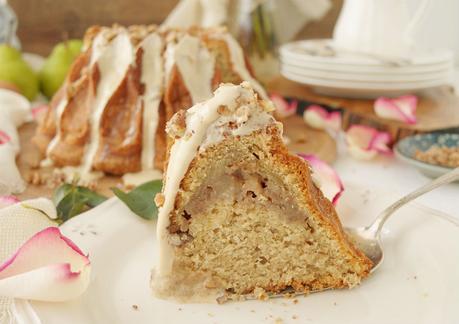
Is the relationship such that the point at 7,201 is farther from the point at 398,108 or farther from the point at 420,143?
the point at 398,108

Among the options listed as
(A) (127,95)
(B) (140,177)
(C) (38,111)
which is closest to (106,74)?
(A) (127,95)

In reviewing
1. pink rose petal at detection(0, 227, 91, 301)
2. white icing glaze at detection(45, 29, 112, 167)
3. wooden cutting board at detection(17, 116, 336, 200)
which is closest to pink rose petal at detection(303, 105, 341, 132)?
wooden cutting board at detection(17, 116, 336, 200)

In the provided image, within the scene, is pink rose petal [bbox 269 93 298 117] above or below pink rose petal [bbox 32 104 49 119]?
above

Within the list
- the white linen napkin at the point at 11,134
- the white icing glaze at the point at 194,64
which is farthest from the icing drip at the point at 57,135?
the white icing glaze at the point at 194,64

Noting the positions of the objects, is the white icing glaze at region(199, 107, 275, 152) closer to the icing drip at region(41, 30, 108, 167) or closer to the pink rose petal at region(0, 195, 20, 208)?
Answer: the pink rose petal at region(0, 195, 20, 208)

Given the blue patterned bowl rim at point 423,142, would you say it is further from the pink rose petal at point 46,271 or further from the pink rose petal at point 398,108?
the pink rose petal at point 46,271

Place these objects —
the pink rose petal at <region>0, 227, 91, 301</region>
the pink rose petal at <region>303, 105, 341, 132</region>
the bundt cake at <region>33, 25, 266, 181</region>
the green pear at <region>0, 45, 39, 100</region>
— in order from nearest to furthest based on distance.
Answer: the pink rose petal at <region>0, 227, 91, 301</region>, the bundt cake at <region>33, 25, 266, 181</region>, the pink rose petal at <region>303, 105, 341, 132</region>, the green pear at <region>0, 45, 39, 100</region>

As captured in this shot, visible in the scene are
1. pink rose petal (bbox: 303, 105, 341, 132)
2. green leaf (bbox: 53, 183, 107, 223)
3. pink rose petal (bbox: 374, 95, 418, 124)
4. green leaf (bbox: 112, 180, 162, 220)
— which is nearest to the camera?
green leaf (bbox: 112, 180, 162, 220)
